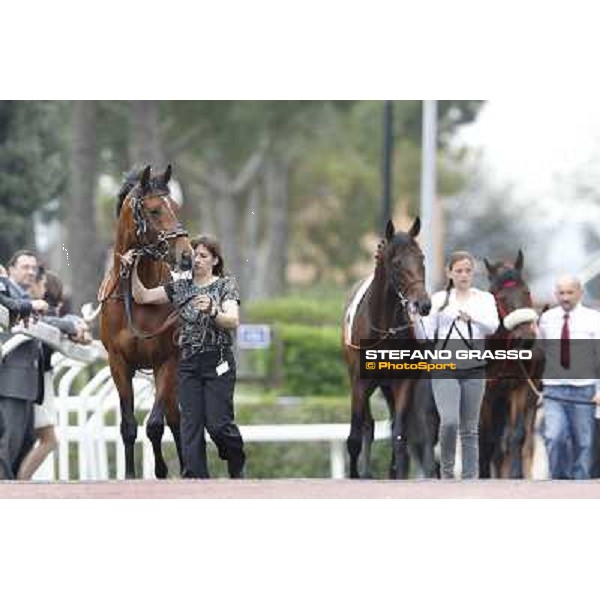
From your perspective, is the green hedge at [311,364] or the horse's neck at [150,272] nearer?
the horse's neck at [150,272]

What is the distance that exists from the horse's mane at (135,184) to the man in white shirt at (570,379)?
10.3 ft

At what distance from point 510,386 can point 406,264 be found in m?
1.54

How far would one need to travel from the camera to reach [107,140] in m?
35.4

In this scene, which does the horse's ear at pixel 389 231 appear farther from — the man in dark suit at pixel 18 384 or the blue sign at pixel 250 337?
the blue sign at pixel 250 337

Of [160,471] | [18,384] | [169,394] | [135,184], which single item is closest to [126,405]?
[169,394]

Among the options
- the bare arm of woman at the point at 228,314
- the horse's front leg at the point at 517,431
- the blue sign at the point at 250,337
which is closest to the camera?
the bare arm of woman at the point at 228,314

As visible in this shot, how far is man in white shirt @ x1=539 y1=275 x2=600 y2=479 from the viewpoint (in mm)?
15273

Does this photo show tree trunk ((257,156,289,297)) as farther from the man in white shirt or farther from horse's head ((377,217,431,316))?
horse's head ((377,217,431,316))

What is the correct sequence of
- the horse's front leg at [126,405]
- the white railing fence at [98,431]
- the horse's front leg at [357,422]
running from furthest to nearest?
1. the white railing fence at [98,431]
2. the horse's front leg at [357,422]
3. the horse's front leg at [126,405]

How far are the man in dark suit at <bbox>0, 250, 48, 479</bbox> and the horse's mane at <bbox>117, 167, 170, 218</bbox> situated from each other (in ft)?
2.87

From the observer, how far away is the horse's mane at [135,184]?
14078 millimetres

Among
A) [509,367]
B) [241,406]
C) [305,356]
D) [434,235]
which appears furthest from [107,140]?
[509,367]

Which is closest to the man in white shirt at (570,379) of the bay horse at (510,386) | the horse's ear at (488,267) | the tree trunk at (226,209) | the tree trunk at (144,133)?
the bay horse at (510,386)

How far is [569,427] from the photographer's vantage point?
50.9 feet
